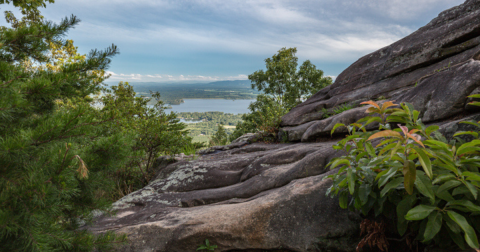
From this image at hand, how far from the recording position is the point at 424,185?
6.34 feet

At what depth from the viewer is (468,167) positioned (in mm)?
2100

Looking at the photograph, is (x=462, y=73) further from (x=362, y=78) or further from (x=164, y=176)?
(x=164, y=176)

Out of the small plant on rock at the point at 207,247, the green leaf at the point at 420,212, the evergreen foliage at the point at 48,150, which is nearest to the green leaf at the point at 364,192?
the green leaf at the point at 420,212

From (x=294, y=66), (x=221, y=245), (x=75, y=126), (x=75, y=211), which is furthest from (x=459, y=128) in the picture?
(x=294, y=66)

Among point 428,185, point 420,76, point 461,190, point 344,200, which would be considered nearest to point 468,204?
point 461,190

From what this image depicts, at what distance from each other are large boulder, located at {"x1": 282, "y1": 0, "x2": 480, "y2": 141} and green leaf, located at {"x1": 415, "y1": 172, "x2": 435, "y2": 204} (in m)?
3.33

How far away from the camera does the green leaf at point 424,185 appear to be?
1.89m

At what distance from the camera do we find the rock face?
3.38 metres

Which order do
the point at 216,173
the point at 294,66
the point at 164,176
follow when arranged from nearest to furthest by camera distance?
1. the point at 216,173
2. the point at 164,176
3. the point at 294,66

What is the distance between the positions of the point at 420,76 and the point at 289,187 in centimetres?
744

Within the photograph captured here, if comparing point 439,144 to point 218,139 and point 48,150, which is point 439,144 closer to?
point 48,150

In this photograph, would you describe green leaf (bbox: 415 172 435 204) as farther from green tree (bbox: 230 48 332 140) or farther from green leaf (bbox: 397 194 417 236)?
green tree (bbox: 230 48 332 140)

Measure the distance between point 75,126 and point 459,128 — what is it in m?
5.16

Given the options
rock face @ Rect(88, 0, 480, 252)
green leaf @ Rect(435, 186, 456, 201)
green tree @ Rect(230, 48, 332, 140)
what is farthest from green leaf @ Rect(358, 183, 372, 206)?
green tree @ Rect(230, 48, 332, 140)
